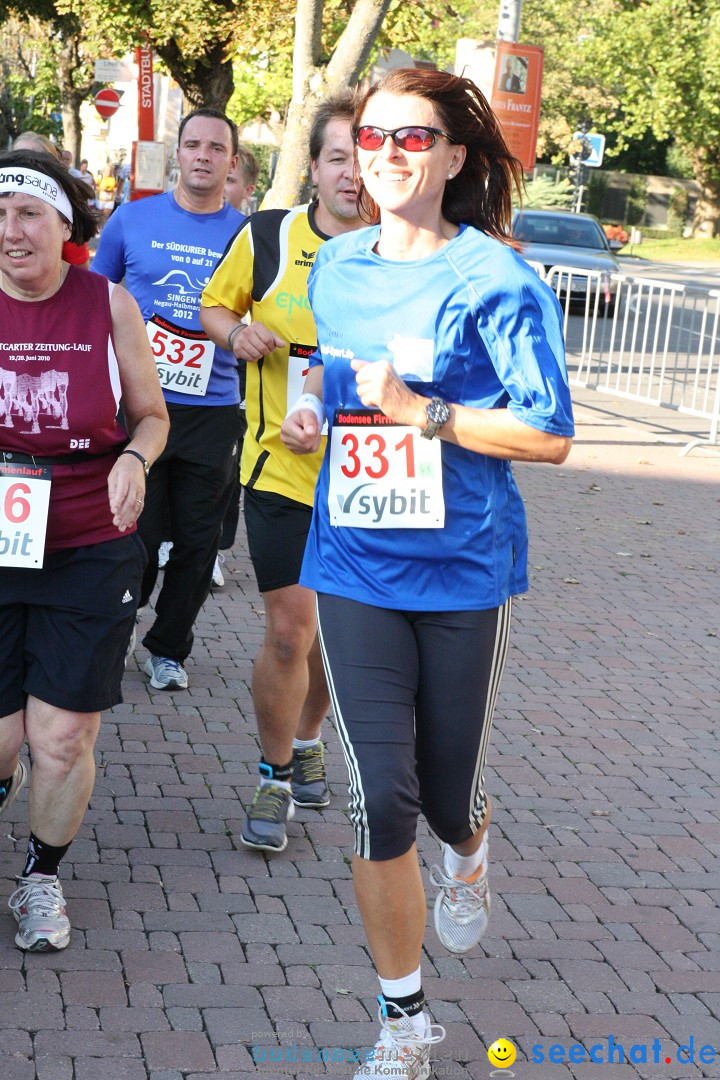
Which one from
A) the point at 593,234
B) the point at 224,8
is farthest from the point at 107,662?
the point at 593,234

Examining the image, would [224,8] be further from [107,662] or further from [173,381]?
[107,662]

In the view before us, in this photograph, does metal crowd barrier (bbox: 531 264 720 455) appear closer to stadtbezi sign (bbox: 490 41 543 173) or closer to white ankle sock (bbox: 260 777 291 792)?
stadtbezi sign (bbox: 490 41 543 173)

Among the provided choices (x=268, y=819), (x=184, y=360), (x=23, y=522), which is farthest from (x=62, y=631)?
(x=184, y=360)

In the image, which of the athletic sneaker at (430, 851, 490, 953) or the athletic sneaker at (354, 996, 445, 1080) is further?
the athletic sneaker at (430, 851, 490, 953)

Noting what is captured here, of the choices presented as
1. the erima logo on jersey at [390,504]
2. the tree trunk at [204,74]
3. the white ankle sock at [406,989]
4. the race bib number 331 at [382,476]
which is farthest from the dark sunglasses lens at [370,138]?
the tree trunk at [204,74]

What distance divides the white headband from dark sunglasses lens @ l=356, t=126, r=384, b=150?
3.05 feet

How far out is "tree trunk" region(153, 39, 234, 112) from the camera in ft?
73.4

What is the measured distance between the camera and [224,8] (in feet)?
69.6

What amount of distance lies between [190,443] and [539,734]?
5.95ft

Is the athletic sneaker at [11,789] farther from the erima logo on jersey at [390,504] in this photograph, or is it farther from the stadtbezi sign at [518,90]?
the stadtbezi sign at [518,90]

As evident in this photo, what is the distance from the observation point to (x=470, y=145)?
130 inches

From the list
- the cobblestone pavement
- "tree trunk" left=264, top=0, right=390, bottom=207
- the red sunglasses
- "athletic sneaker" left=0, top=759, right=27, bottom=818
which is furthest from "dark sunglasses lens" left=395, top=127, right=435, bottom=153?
"tree trunk" left=264, top=0, right=390, bottom=207

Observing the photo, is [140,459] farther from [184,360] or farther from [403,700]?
[184,360]

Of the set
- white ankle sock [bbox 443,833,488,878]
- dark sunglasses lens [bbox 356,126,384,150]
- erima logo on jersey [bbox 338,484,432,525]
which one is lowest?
white ankle sock [bbox 443,833,488,878]
